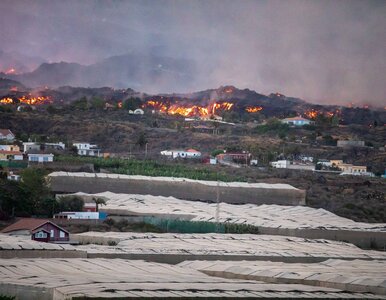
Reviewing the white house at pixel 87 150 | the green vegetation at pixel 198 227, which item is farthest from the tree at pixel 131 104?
the green vegetation at pixel 198 227

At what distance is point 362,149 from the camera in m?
69.4

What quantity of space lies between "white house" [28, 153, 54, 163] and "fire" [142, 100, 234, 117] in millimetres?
31432

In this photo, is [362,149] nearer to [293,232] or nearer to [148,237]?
[293,232]

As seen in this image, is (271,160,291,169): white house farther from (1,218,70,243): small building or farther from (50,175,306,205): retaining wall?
(1,218,70,243): small building

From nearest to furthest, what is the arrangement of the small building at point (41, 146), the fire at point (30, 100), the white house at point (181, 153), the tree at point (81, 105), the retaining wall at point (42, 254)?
the retaining wall at point (42, 254)
the small building at point (41, 146)
the white house at point (181, 153)
the tree at point (81, 105)
the fire at point (30, 100)

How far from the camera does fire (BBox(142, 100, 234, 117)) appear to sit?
→ 3327 inches

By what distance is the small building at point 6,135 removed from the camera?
5844cm

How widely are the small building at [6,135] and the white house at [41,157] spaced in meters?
7.26

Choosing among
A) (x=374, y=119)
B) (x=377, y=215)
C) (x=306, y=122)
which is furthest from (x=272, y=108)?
(x=377, y=215)

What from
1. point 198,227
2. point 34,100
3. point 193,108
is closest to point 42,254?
point 198,227

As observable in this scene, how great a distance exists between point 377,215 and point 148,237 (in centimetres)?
1805

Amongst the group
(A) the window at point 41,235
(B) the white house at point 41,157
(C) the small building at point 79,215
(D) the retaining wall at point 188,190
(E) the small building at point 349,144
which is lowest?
(A) the window at point 41,235

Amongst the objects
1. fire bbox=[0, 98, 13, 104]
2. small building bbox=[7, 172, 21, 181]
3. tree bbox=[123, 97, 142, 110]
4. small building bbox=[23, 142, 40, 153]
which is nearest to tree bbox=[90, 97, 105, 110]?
tree bbox=[123, 97, 142, 110]

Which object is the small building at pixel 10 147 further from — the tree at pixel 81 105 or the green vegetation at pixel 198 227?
the tree at pixel 81 105
